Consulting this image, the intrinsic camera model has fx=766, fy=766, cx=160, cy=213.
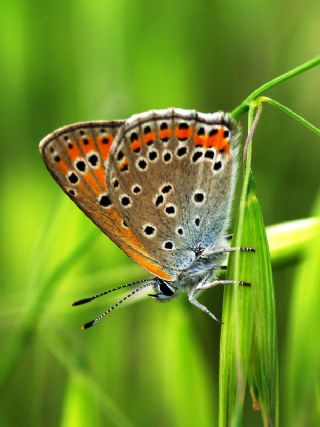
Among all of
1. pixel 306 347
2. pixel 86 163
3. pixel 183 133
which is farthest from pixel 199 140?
Result: pixel 306 347

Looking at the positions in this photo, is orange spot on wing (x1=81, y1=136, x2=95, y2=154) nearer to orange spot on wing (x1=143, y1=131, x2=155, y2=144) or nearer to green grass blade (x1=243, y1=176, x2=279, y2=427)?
orange spot on wing (x1=143, y1=131, x2=155, y2=144)

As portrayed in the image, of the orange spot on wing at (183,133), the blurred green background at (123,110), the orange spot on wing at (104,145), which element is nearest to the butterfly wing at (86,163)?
the orange spot on wing at (104,145)

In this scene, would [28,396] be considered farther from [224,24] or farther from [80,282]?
[224,24]

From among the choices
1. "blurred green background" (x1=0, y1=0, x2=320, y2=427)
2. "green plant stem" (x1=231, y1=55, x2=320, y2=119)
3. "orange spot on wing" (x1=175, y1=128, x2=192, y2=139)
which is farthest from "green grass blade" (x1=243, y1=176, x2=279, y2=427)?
"blurred green background" (x1=0, y1=0, x2=320, y2=427)

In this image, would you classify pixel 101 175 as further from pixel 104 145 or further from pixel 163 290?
pixel 163 290

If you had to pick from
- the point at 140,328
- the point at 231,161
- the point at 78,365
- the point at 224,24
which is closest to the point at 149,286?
the point at 78,365

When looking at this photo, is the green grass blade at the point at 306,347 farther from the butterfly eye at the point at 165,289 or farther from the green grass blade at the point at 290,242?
the butterfly eye at the point at 165,289

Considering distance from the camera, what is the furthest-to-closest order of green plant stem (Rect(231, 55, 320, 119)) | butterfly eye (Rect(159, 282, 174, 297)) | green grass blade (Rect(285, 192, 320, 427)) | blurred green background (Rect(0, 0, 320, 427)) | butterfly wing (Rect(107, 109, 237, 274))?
blurred green background (Rect(0, 0, 320, 427)), butterfly eye (Rect(159, 282, 174, 297)), butterfly wing (Rect(107, 109, 237, 274)), green grass blade (Rect(285, 192, 320, 427)), green plant stem (Rect(231, 55, 320, 119))
